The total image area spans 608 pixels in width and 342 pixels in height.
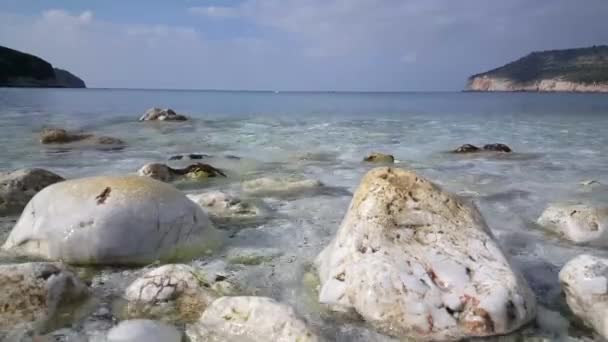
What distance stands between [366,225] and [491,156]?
8.15 m

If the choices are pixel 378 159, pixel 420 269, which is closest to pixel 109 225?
pixel 420 269

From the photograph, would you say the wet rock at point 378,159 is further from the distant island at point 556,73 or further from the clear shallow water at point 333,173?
the distant island at point 556,73

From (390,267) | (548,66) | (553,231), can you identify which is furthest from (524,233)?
(548,66)

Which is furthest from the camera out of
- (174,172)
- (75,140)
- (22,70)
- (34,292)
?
(22,70)

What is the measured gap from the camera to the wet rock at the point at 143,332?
2.57 metres

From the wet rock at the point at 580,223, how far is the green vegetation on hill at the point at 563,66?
12227 centimetres

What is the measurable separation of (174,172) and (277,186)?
1.95 meters

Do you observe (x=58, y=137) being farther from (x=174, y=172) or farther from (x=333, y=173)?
(x=333, y=173)

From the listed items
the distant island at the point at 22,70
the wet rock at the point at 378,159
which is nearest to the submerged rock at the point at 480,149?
the wet rock at the point at 378,159

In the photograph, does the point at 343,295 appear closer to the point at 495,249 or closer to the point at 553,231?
the point at 495,249

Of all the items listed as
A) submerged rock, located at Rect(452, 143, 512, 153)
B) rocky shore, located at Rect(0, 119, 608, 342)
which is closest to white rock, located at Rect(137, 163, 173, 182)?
rocky shore, located at Rect(0, 119, 608, 342)

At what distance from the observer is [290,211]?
5.41 metres

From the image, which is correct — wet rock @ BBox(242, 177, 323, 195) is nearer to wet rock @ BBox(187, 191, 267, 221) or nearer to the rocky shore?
wet rock @ BBox(187, 191, 267, 221)

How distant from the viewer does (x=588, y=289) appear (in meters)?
2.88
